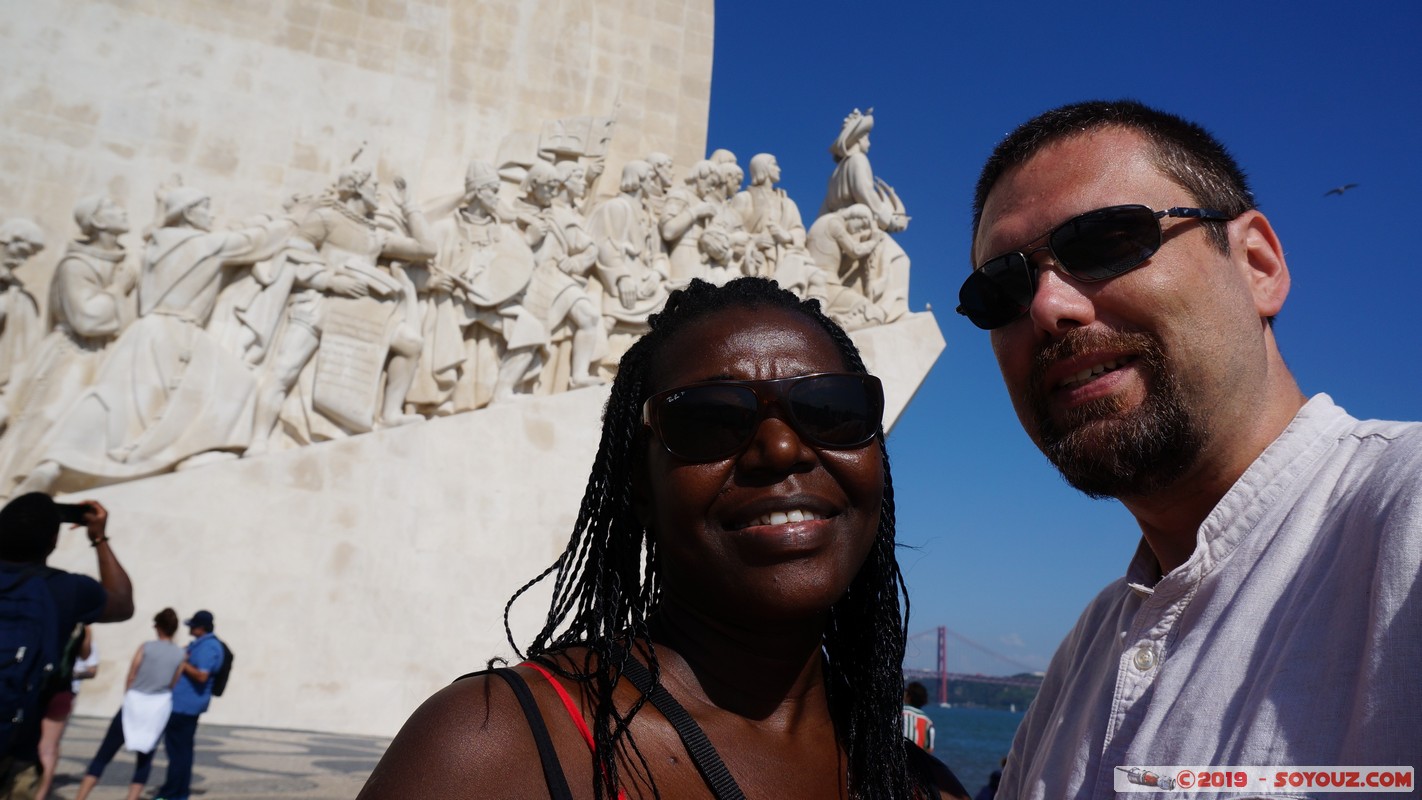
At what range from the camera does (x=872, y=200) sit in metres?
11.7

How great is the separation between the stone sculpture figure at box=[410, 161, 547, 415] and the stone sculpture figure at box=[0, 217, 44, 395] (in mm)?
2513

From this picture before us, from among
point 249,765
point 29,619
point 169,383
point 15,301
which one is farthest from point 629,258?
point 29,619

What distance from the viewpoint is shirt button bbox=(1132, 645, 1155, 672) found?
1.13 m

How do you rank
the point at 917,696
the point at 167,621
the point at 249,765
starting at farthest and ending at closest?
1. the point at 917,696
2. the point at 249,765
3. the point at 167,621

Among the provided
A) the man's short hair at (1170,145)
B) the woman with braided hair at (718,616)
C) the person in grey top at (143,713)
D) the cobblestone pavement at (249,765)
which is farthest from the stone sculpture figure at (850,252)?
the woman with braided hair at (718,616)

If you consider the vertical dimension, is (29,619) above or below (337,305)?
below

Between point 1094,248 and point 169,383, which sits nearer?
point 1094,248

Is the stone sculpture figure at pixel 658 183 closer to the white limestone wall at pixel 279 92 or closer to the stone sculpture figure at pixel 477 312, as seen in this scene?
the white limestone wall at pixel 279 92

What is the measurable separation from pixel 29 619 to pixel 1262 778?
2.61 m

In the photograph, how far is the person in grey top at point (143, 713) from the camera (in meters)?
3.91

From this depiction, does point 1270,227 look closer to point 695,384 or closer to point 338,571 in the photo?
point 695,384

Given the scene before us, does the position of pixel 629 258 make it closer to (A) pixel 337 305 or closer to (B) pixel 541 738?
(A) pixel 337 305

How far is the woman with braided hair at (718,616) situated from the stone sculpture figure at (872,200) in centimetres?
990

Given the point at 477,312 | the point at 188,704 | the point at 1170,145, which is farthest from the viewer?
the point at 477,312
